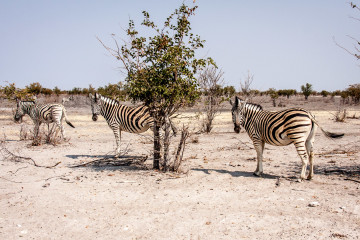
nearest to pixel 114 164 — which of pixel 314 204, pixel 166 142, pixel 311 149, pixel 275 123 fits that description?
pixel 166 142

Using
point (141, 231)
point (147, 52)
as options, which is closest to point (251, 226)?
point (141, 231)

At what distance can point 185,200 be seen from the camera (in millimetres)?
5793

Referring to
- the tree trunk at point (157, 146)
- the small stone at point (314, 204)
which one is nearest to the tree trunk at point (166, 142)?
the tree trunk at point (157, 146)

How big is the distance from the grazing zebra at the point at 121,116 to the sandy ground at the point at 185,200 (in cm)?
113

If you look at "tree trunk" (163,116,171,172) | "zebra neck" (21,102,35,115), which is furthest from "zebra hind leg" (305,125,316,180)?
"zebra neck" (21,102,35,115)

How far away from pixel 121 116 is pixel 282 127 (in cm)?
500

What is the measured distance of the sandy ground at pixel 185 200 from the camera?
15.0ft

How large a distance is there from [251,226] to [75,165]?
5667 millimetres

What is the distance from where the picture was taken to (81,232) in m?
4.62

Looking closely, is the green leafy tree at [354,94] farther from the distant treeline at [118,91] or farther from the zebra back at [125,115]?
the zebra back at [125,115]

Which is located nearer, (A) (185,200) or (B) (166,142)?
(A) (185,200)

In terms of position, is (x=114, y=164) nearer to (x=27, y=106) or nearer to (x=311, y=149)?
(x=311, y=149)

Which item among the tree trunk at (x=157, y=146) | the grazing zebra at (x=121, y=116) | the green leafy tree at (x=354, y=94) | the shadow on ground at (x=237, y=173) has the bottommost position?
the shadow on ground at (x=237, y=173)

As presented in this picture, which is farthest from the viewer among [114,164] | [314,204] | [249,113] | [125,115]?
[125,115]
